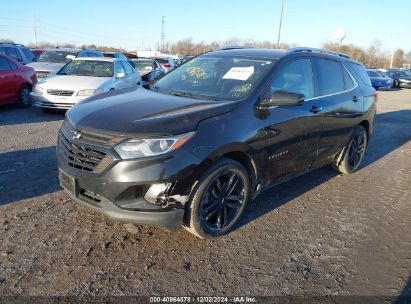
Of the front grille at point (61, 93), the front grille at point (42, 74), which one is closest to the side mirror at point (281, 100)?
the front grille at point (61, 93)

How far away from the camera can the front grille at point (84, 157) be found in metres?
2.99

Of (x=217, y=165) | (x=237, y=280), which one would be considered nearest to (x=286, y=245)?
(x=237, y=280)

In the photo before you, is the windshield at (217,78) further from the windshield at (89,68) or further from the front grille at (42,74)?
the front grille at (42,74)

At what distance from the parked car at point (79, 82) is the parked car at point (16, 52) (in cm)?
509

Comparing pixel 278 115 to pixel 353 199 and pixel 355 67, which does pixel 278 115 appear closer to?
pixel 353 199

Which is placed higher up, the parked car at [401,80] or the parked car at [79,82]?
the parked car at [79,82]

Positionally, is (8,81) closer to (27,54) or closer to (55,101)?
(55,101)

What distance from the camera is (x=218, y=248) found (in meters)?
3.42

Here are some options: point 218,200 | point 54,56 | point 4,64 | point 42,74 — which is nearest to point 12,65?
point 4,64

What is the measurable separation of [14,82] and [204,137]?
8.33 metres

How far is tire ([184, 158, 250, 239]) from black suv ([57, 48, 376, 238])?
0.01 m

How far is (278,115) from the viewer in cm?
385

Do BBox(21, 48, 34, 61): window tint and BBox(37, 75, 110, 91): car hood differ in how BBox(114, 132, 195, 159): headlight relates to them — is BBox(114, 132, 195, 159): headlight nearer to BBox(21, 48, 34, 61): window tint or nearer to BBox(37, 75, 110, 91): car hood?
BBox(37, 75, 110, 91): car hood

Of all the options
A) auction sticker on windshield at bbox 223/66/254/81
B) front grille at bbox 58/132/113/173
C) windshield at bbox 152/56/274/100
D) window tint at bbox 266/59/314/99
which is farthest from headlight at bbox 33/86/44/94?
window tint at bbox 266/59/314/99
